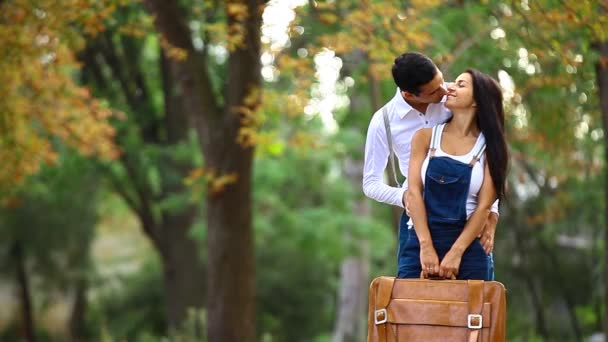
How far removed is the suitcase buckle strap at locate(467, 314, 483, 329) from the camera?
4598 mm

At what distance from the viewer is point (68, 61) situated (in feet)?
48.2

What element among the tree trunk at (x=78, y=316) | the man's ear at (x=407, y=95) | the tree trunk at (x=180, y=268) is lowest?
the tree trunk at (x=78, y=316)

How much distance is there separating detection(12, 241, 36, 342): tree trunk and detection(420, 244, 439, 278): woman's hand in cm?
2385

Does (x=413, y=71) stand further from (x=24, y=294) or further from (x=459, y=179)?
(x=24, y=294)

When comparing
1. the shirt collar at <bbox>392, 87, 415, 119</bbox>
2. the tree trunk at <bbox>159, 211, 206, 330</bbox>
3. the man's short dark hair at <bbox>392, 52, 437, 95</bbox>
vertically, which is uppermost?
the man's short dark hair at <bbox>392, 52, 437, 95</bbox>

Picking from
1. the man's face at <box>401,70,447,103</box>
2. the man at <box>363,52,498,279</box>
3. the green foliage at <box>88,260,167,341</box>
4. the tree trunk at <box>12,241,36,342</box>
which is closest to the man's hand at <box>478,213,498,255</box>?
the man at <box>363,52,498,279</box>

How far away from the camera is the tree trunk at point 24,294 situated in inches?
1086

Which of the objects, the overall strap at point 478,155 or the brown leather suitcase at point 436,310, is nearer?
the brown leather suitcase at point 436,310

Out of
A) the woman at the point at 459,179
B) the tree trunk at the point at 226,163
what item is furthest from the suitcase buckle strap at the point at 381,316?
the tree trunk at the point at 226,163

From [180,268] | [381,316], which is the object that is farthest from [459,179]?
[180,268]

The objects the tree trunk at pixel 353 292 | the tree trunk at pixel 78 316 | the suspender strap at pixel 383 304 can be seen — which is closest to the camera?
the suspender strap at pixel 383 304

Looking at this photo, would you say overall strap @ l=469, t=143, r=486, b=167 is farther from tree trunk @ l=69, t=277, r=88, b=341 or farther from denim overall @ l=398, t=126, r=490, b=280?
tree trunk @ l=69, t=277, r=88, b=341

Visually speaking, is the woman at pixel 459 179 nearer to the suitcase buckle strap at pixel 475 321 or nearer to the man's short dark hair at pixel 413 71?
the man's short dark hair at pixel 413 71

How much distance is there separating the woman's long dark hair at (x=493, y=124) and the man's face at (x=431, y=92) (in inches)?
6.0
